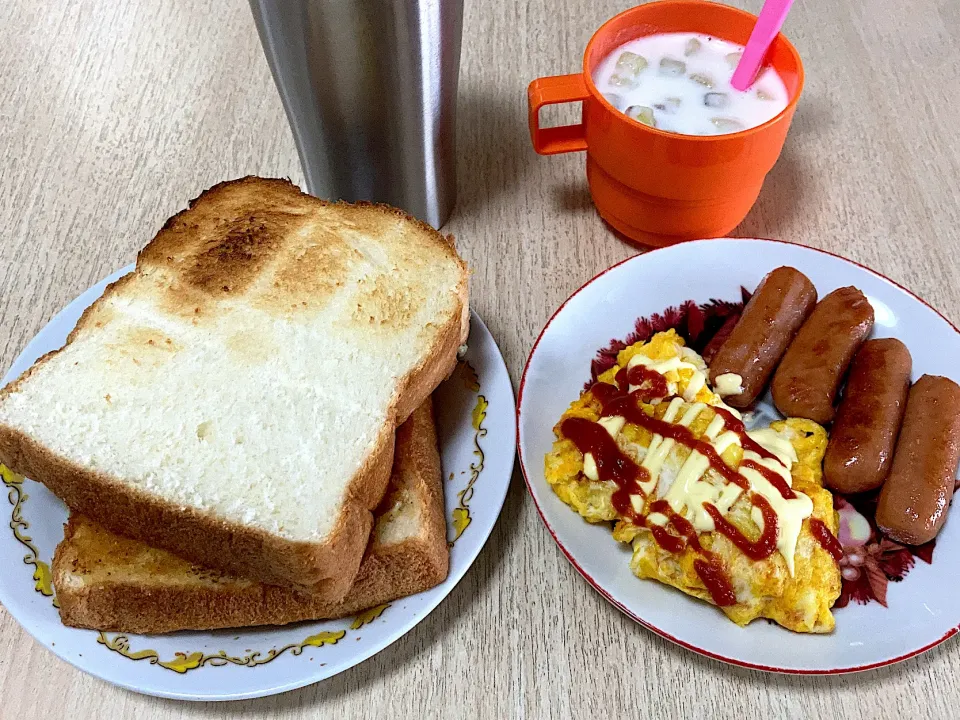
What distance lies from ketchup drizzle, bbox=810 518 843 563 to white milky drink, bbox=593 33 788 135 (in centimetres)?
78

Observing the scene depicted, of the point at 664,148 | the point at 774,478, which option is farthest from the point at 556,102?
the point at 774,478

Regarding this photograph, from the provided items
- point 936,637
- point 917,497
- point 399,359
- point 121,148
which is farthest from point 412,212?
point 936,637

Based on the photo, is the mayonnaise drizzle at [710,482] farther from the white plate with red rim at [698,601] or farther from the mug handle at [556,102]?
the mug handle at [556,102]

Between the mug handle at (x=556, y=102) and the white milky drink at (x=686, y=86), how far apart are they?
9cm

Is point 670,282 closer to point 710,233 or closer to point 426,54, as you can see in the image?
point 710,233

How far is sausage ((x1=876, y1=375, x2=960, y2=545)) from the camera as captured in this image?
1.25 metres

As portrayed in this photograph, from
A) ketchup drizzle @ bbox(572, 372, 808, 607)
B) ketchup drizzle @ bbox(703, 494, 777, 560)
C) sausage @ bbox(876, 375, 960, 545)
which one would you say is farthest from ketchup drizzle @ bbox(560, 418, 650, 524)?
sausage @ bbox(876, 375, 960, 545)

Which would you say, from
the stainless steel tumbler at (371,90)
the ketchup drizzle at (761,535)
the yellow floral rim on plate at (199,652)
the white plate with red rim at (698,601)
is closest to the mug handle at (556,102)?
the stainless steel tumbler at (371,90)

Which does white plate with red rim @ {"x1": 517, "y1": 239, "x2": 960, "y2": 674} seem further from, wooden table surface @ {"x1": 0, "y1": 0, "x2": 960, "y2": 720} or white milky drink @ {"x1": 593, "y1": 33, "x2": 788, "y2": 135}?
white milky drink @ {"x1": 593, "y1": 33, "x2": 788, "y2": 135}

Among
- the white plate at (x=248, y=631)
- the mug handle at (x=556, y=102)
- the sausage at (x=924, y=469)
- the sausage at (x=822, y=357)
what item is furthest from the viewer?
the mug handle at (x=556, y=102)

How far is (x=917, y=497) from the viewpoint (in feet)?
4.12

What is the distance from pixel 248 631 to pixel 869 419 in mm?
1127

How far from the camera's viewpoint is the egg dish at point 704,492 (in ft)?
3.91

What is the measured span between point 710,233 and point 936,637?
0.91 meters
